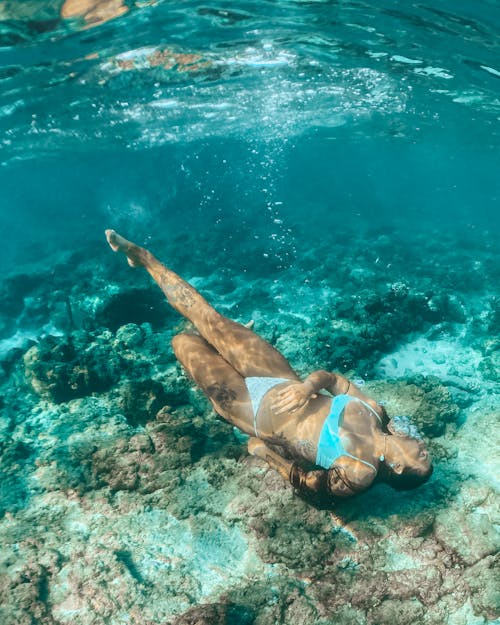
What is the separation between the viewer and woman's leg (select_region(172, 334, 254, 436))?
5.16 m

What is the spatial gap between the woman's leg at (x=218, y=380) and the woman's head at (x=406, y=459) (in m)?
1.72

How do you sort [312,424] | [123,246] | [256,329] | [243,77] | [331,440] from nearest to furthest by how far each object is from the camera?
[331,440] < [312,424] < [123,246] < [256,329] < [243,77]

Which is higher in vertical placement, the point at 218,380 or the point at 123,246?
the point at 123,246

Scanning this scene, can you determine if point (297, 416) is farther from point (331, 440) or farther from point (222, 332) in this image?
point (222, 332)

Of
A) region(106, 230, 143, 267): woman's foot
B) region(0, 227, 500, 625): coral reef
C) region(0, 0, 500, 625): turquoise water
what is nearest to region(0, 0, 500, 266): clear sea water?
region(0, 0, 500, 625): turquoise water

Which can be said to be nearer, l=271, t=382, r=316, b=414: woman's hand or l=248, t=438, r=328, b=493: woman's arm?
l=248, t=438, r=328, b=493: woman's arm

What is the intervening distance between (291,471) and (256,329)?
665cm

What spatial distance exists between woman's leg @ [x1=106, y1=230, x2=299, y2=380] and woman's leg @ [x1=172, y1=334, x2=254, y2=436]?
18cm

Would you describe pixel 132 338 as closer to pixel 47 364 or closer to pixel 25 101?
pixel 47 364

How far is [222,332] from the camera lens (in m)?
5.85

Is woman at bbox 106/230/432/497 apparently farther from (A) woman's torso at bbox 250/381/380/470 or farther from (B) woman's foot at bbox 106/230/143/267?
(B) woman's foot at bbox 106/230/143/267

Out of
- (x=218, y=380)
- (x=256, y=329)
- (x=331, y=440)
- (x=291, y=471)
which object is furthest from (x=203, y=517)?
(x=256, y=329)

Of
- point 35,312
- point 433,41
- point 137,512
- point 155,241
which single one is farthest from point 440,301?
point 155,241

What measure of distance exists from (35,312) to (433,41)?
16.8 metres
